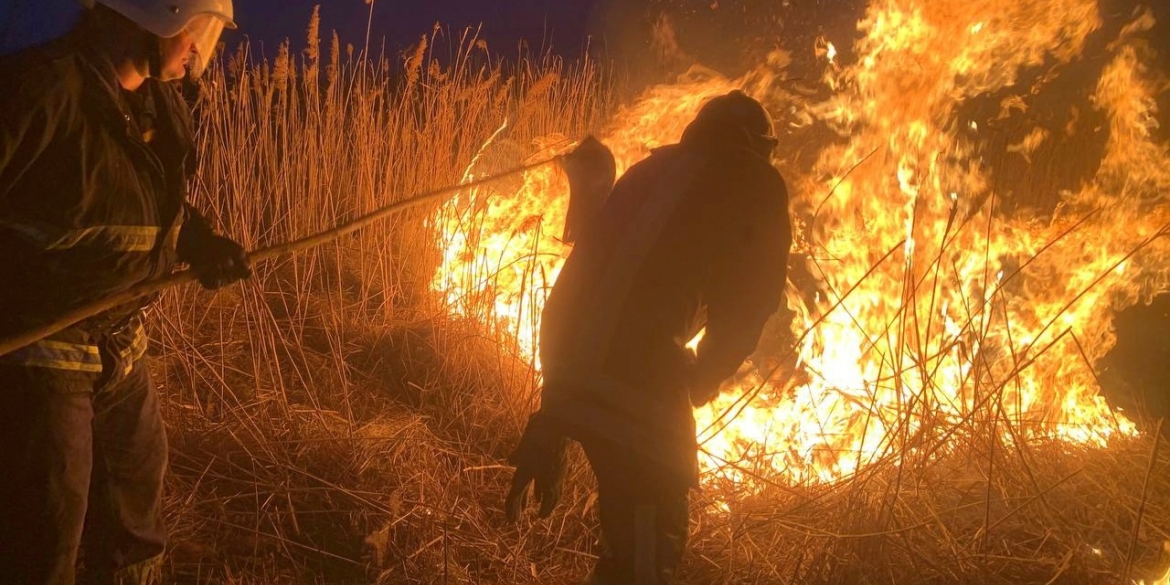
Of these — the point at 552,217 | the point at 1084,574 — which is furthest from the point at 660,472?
the point at 552,217

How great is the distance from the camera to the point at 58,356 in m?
1.59

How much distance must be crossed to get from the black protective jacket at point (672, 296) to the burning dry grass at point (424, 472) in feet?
2.45

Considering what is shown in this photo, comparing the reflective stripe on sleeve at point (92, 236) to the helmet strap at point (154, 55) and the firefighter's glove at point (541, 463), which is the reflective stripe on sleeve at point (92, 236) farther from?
the firefighter's glove at point (541, 463)

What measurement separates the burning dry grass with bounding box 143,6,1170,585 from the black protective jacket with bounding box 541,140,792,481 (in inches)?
29.4

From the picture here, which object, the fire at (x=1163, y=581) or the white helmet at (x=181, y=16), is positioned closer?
the white helmet at (x=181, y=16)

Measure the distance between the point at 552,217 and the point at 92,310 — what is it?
8.66 feet

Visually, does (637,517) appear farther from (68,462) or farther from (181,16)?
(181,16)

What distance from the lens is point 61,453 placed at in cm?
160

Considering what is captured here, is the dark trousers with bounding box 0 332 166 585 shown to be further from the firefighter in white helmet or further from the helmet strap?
the helmet strap

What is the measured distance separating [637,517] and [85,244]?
1429 millimetres

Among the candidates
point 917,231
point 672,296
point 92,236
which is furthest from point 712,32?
point 92,236

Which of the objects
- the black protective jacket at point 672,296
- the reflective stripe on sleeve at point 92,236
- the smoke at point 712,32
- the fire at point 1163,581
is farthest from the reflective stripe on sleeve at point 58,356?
the smoke at point 712,32

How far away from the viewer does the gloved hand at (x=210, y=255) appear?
6.02 ft

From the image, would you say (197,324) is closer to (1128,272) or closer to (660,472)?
(660,472)
